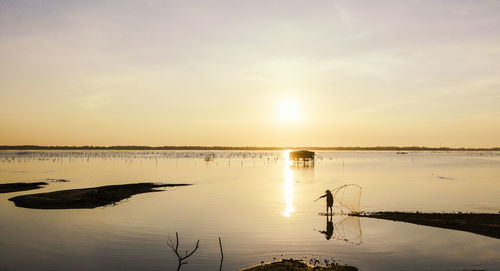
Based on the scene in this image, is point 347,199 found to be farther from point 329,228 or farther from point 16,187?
point 16,187

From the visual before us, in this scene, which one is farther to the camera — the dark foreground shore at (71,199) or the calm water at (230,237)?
the dark foreground shore at (71,199)

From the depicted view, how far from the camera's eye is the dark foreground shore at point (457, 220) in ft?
85.9

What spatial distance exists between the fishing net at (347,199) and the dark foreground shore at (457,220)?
3081 mm

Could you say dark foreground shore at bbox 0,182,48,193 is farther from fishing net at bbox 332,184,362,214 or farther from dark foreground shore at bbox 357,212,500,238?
dark foreground shore at bbox 357,212,500,238

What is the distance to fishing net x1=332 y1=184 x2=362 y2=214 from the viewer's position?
118 feet

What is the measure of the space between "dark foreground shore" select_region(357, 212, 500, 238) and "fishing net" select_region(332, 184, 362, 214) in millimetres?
3081

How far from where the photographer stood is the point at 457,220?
95.5ft

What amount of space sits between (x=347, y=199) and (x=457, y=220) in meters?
16.7

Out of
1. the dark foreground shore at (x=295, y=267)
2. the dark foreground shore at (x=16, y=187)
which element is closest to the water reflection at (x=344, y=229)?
the dark foreground shore at (x=295, y=267)

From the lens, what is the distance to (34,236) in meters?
26.0

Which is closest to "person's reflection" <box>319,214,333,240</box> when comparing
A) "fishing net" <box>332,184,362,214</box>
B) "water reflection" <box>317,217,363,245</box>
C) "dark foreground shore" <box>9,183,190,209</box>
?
"water reflection" <box>317,217,363,245</box>

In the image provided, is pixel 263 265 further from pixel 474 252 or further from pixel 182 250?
pixel 474 252

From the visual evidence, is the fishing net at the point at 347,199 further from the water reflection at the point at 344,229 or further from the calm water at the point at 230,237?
the water reflection at the point at 344,229

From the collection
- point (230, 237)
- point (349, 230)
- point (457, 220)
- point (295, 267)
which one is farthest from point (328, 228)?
point (295, 267)
